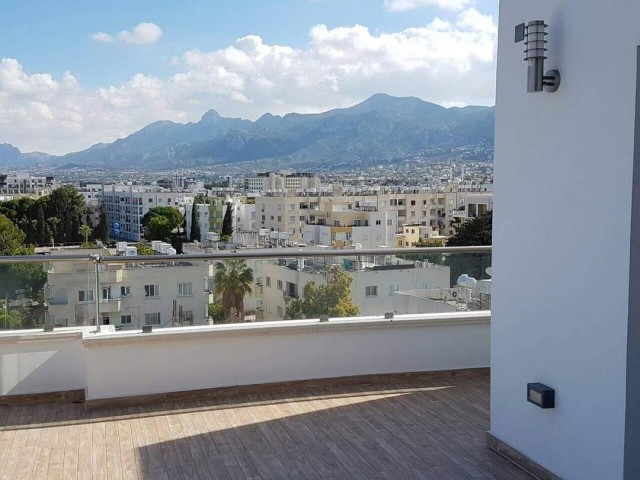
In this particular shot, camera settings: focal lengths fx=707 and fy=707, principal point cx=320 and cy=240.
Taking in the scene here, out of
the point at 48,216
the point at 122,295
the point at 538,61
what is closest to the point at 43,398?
the point at 122,295

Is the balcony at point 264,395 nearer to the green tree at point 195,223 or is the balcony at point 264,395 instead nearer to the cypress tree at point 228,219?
the green tree at point 195,223

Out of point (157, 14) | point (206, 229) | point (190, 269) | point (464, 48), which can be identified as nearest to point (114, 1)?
point (157, 14)

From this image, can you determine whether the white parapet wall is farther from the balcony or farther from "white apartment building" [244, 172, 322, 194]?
"white apartment building" [244, 172, 322, 194]

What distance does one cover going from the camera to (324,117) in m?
65.0

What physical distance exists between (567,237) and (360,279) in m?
2.29

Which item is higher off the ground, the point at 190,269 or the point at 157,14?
the point at 157,14

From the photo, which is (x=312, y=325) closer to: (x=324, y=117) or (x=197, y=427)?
(x=197, y=427)

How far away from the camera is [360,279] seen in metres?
5.28

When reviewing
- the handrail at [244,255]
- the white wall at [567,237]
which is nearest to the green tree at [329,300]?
the handrail at [244,255]

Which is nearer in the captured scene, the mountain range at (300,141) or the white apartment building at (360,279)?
the white apartment building at (360,279)

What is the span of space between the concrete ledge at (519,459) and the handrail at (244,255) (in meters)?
1.82

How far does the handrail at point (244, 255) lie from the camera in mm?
4711

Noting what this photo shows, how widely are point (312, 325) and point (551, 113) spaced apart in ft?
8.05

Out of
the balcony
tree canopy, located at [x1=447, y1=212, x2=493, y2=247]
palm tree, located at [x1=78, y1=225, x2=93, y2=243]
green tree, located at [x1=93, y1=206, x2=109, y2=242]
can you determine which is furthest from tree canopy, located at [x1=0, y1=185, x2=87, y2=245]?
the balcony
